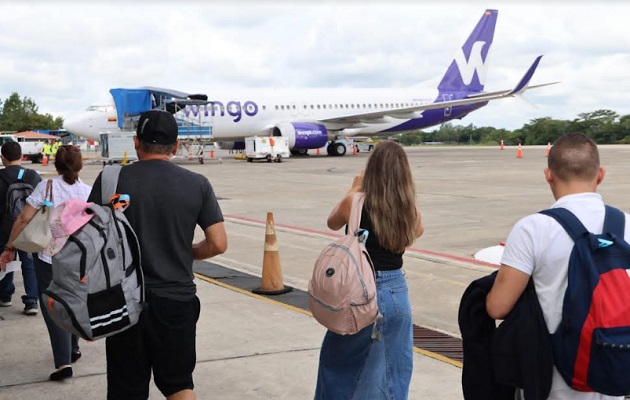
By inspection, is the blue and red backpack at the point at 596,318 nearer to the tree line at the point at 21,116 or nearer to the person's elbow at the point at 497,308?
the person's elbow at the point at 497,308

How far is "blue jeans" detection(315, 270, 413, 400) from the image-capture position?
378 centimetres

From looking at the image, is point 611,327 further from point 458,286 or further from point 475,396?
point 458,286

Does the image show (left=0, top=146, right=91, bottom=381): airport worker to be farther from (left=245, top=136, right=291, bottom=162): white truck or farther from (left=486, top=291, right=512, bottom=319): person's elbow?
(left=245, top=136, right=291, bottom=162): white truck

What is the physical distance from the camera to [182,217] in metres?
3.75

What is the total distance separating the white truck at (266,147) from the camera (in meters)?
35.1

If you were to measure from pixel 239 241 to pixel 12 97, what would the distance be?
123 metres

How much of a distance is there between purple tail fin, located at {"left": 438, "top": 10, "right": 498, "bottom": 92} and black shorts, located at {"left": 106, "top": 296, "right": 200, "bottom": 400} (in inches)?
1620

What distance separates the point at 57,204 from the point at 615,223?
395cm

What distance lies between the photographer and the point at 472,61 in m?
43.7

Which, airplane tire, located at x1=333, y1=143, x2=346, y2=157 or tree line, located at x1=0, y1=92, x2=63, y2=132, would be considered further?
tree line, located at x1=0, y1=92, x2=63, y2=132

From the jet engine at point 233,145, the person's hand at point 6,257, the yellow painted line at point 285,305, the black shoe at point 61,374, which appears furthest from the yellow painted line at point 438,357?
the jet engine at point 233,145

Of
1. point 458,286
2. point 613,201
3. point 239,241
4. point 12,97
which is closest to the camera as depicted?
point 458,286

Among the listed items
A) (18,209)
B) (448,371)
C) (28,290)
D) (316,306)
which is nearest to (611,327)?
(316,306)

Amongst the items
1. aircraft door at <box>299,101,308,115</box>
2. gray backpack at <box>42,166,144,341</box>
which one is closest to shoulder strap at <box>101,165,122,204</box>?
gray backpack at <box>42,166,144,341</box>
